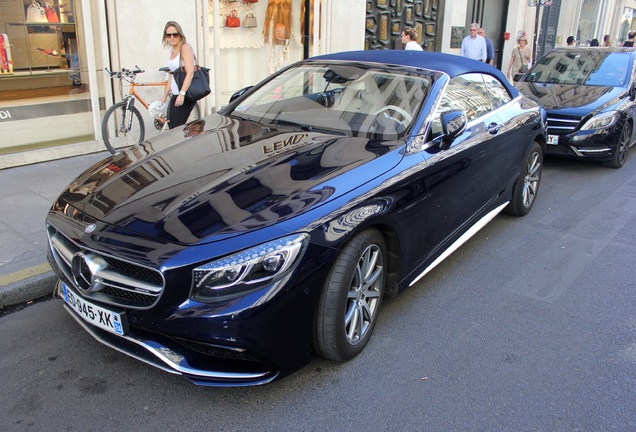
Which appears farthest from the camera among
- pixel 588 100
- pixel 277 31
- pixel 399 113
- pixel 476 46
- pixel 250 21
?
pixel 476 46

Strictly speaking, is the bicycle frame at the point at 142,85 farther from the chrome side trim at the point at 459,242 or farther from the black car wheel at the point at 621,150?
the black car wheel at the point at 621,150

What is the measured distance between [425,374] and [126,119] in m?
5.69

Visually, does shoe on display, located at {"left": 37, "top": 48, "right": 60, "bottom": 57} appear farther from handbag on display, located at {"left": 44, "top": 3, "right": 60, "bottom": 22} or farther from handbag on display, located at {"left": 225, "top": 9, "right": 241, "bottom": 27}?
handbag on display, located at {"left": 225, "top": 9, "right": 241, "bottom": 27}

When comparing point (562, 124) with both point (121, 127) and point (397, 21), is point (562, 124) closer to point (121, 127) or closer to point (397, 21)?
point (121, 127)

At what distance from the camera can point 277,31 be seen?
35.1 feet

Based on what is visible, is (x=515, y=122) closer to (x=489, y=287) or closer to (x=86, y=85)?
(x=489, y=287)

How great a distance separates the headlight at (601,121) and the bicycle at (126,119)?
5552 millimetres

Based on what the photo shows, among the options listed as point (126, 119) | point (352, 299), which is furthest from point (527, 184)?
point (126, 119)

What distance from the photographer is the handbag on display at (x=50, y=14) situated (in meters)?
7.20

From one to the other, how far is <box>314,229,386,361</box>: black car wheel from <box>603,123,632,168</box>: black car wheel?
591cm

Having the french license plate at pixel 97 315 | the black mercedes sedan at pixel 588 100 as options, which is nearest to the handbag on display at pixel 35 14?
the french license plate at pixel 97 315

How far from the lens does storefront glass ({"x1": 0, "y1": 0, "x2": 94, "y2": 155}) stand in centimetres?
707

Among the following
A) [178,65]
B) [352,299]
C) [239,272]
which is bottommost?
[352,299]

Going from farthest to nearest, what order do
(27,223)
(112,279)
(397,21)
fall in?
(397,21) → (27,223) → (112,279)
